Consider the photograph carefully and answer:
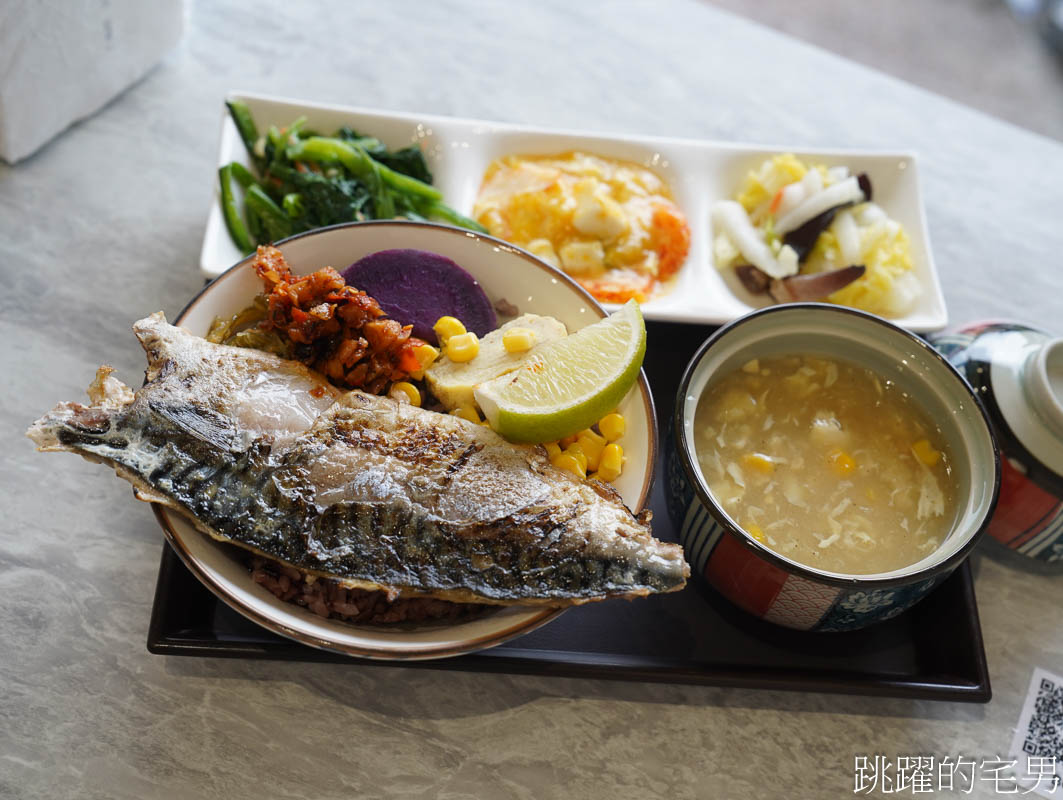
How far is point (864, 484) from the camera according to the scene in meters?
2.05

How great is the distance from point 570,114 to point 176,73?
1493 millimetres

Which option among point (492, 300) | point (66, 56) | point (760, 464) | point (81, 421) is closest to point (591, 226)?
point (492, 300)

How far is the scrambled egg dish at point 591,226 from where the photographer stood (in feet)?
8.95

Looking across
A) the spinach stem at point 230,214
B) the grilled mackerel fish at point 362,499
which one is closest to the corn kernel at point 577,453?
the grilled mackerel fish at point 362,499

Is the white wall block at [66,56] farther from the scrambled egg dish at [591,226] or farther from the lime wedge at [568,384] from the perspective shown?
the lime wedge at [568,384]

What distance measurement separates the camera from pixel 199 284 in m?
2.65

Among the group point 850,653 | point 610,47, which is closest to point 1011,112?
point 610,47

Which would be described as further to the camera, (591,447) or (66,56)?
(66,56)

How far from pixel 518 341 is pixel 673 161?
132 centimetres

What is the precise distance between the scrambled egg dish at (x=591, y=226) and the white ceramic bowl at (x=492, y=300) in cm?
50

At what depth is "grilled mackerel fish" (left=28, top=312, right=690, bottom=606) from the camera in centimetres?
165

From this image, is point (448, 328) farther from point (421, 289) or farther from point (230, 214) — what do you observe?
point (230, 214)

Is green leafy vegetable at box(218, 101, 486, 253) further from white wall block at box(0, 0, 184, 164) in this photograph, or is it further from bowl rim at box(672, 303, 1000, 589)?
bowl rim at box(672, 303, 1000, 589)

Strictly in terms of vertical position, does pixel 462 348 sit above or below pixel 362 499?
above
